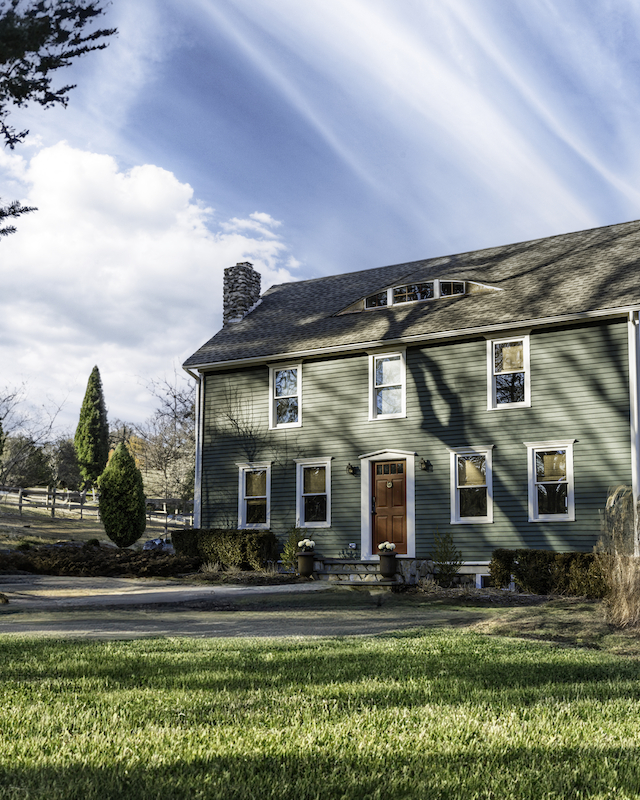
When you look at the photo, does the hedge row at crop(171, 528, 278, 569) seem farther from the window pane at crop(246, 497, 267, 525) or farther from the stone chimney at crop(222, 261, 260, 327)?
the stone chimney at crop(222, 261, 260, 327)

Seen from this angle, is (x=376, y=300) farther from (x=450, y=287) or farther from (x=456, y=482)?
(x=456, y=482)

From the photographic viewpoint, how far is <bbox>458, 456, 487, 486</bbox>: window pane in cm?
1731

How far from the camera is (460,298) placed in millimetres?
19312

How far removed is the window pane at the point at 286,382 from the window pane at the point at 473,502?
5.40m

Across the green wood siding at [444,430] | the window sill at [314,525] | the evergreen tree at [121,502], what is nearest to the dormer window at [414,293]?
the green wood siding at [444,430]

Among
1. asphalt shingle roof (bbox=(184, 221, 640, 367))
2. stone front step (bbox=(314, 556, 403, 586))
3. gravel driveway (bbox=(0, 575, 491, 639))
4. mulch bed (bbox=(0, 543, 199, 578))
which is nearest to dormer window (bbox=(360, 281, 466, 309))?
asphalt shingle roof (bbox=(184, 221, 640, 367))

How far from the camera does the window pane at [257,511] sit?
20.2 metres

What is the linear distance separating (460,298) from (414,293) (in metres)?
1.45

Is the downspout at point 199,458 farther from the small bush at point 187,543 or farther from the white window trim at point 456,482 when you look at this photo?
the white window trim at point 456,482

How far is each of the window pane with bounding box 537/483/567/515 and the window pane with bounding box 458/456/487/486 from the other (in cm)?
133

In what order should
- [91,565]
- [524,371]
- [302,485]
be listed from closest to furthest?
[524,371]
[91,565]
[302,485]

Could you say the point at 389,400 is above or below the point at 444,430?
above

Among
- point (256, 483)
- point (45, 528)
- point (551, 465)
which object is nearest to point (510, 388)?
point (551, 465)

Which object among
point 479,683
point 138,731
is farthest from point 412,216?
point 138,731
